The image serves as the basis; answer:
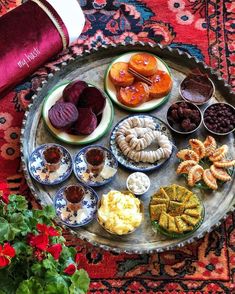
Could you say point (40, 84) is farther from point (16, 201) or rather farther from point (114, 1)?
point (16, 201)

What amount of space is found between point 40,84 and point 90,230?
2.04 ft

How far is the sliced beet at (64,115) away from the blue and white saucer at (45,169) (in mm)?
75

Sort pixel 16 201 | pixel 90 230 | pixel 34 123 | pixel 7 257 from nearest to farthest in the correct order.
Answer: pixel 7 257 < pixel 16 201 < pixel 90 230 < pixel 34 123

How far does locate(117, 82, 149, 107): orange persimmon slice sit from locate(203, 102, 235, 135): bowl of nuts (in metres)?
0.22

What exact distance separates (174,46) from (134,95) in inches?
15.9

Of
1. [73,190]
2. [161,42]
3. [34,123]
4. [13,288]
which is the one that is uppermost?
[161,42]

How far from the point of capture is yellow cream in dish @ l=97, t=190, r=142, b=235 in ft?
6.20

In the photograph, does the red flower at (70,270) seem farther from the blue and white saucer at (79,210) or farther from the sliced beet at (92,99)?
the sliced beet at (92,99)

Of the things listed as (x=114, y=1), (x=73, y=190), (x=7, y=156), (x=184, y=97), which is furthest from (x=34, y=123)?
(x=114, y=1)

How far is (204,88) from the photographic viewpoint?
2.16 metres

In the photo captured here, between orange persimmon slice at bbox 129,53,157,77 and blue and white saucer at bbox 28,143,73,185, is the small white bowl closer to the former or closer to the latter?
blue and white saucer at bbox 28,143,73,185

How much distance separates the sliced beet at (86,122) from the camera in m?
2.05

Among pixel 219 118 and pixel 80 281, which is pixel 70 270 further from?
pixel 219 118

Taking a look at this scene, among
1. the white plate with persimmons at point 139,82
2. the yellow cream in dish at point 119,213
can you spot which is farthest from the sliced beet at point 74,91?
the yellow cream in dish at point 119,213
